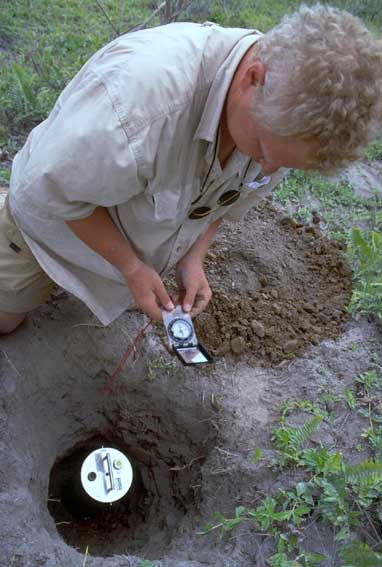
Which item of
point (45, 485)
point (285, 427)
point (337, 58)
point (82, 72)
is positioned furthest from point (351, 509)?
point (82, 72)

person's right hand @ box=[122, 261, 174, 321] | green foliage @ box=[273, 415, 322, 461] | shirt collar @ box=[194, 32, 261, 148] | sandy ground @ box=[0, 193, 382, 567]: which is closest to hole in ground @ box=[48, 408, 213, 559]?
sandy ground @ box=[0, 193, 382, 567]

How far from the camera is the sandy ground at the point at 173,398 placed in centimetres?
237

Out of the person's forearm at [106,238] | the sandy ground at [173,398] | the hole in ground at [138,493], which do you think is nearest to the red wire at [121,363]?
the sandy ground at [173,398]

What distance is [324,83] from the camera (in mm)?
1423

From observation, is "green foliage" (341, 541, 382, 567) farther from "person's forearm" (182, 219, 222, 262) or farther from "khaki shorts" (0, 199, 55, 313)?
"khaki shorts" (0, 199, 55, 313)

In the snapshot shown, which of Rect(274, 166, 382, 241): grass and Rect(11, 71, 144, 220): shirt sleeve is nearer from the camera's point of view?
Rect(11, 71, 144, 220): shirt sleeve

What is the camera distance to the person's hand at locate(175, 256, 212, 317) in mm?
2311

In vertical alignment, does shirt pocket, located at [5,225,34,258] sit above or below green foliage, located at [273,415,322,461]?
above

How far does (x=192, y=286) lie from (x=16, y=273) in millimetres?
752

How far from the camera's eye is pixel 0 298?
2467mm

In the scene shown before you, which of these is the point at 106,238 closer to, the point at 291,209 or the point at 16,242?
the point at 16,242

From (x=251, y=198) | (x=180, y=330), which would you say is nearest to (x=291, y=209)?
(x=251, y=198)

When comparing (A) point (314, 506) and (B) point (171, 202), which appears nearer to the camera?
(B) point (171, 202)

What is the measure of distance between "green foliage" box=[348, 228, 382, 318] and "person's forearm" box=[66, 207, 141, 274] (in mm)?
1348
